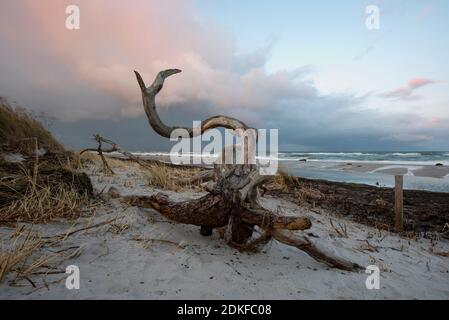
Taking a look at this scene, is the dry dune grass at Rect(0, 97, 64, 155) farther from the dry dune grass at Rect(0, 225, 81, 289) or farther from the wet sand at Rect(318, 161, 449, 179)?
the wet sand at Rect(318, 161, 449, 179)

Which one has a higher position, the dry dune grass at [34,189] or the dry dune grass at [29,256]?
the dry dune grass at [34,189]

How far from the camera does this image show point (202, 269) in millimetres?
2576

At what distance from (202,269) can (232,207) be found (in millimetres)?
786

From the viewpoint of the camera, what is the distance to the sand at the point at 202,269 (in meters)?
2.16

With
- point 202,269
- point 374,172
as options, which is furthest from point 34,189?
point 374,172

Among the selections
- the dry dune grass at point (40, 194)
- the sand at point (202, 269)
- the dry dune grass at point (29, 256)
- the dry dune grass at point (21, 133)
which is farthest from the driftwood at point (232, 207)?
the dry dune grass at point (21, 133)

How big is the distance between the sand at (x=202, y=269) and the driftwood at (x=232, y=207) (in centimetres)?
16

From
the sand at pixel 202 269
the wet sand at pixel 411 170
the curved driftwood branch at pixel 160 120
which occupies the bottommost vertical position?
the sand at pixel 202 269

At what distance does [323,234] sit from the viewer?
438cm

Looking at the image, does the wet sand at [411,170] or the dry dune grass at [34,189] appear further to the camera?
the wet sand at [411,170]

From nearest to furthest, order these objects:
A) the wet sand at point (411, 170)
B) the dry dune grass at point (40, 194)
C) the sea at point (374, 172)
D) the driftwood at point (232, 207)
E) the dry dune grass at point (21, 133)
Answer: the driftwood at point (232, 207) → the dry dune grass at point (40, 194) → the dry dune grass at point (21, 133) → the sea at point (374, 172) → the wet sand at point (411, 170)

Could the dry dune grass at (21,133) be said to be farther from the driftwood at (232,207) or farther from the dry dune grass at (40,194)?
the driftwood at (232,207)

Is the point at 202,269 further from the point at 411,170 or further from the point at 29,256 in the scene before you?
the point at 411,170
